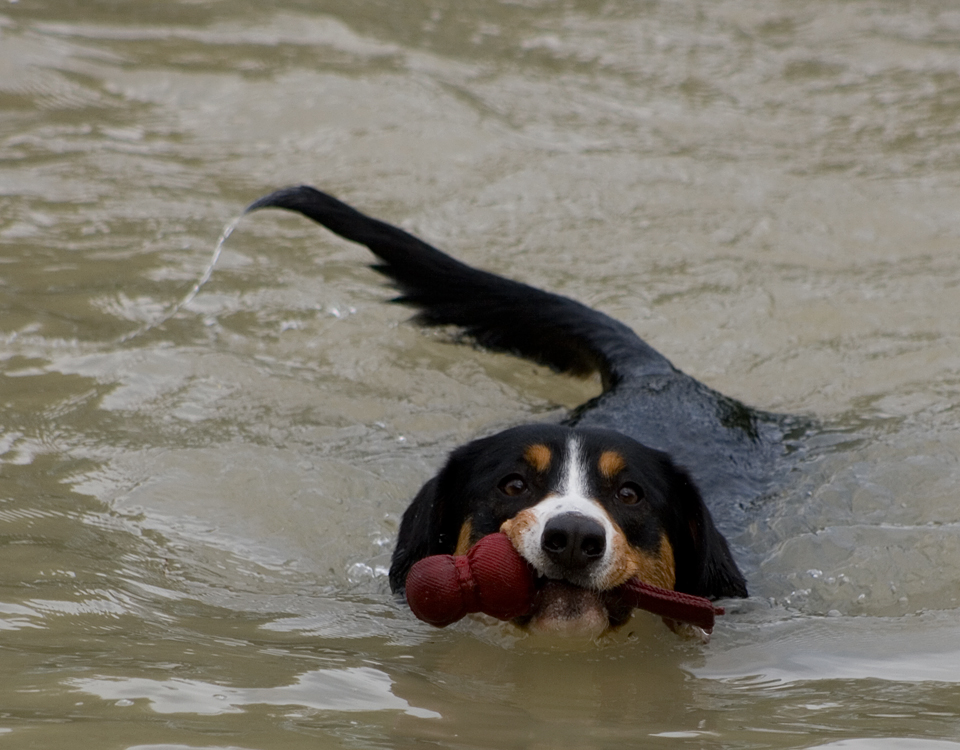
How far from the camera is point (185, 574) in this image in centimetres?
416

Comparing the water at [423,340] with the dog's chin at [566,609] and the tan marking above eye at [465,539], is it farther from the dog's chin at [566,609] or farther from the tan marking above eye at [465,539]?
the tan marking above eye at [465,539]

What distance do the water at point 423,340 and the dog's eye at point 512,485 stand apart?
0.46 metres

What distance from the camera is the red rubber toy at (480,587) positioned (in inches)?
136

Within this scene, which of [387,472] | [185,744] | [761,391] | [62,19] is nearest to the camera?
[185,744]

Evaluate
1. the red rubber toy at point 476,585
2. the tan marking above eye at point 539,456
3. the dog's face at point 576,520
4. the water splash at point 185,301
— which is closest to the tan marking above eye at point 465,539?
the dog's face at point 576,520

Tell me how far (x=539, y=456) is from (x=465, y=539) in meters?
0.35

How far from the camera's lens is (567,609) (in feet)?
11.7

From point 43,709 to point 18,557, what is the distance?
1277 millimetres

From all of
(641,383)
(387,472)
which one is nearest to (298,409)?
(387,472)

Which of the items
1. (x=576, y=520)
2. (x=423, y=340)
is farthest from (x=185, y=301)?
(x=576, y=520)

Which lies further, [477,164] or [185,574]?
[477,164]

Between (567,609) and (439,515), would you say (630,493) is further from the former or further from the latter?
(439,515)

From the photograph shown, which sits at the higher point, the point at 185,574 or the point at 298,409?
the point at 298,409

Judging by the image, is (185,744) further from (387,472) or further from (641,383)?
(641,383)
